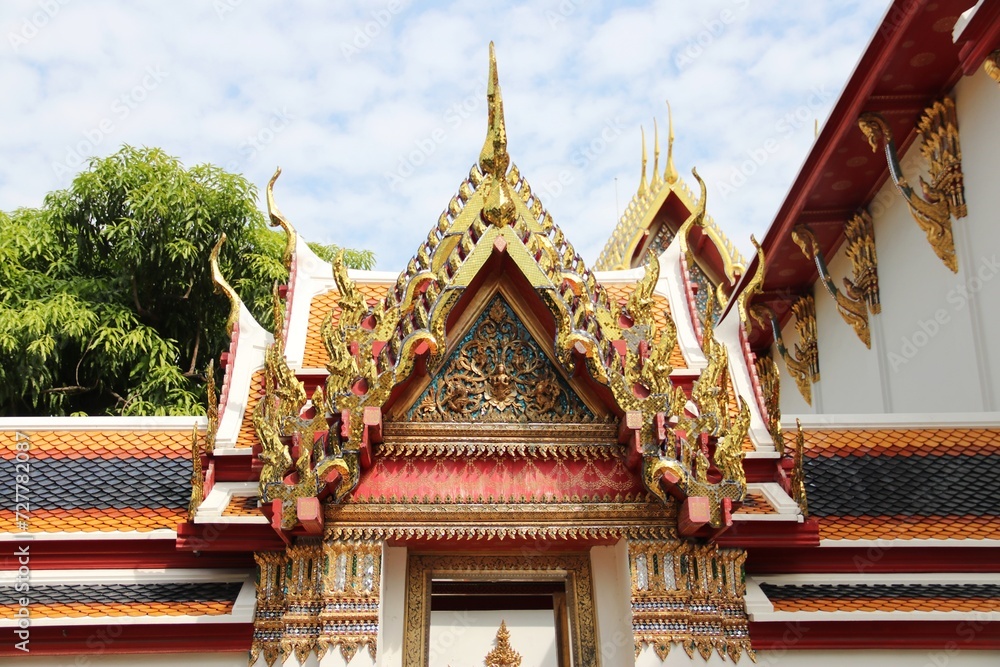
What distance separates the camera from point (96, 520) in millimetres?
6727

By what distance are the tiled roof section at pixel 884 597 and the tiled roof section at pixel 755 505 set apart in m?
0.50

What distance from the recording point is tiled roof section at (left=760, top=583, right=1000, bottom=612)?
6.36 metres

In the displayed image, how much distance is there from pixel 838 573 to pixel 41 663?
189 inches

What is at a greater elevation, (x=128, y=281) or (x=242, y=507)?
(x=128, y=281)

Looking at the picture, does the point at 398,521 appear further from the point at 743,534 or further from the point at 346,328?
the point at 743,534

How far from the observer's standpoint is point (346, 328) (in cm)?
622

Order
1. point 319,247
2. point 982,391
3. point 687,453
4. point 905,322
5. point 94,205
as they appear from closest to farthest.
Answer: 1. point 687,453
2. point 982,391
3. point 905,322
4. point 94,205
5. point 319,247

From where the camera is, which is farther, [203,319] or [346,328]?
[203,319]

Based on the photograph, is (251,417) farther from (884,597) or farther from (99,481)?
(884,597)

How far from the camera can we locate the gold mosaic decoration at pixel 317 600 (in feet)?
19.3

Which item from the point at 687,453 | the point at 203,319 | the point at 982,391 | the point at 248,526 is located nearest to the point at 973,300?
the point at 982,391

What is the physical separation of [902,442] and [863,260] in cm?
455

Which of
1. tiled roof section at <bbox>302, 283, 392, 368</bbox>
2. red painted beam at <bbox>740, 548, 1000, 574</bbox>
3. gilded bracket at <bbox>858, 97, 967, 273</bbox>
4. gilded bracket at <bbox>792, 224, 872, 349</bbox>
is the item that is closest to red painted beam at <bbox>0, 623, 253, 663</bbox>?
tiled roof section at <bbox>302, 283, 392, 368</bbox>

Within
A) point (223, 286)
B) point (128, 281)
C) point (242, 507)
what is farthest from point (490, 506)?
point (128, 281)
